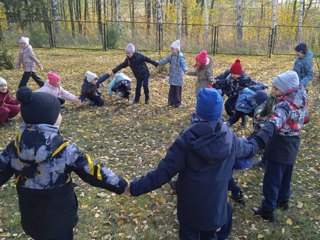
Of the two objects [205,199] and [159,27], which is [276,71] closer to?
[159,27]

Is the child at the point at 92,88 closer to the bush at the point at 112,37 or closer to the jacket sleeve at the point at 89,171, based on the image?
the jacket sleeve at the point at 89,171

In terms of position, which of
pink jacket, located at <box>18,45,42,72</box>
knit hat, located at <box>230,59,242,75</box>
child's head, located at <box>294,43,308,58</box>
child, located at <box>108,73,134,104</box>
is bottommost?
child, located at <box>108,73,134,104</box>

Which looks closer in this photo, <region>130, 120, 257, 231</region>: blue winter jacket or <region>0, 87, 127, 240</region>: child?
<region>0, 87, 127, 240</region>: child

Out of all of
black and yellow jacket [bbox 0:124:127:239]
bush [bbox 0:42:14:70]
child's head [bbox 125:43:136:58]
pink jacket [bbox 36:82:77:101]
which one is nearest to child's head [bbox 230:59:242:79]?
child's head [bbox 125:43:136:58]

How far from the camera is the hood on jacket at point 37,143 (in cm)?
228

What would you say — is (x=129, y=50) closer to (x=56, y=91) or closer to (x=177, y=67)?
(x=177, y=67)

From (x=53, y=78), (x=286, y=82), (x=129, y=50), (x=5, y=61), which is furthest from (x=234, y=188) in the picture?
(x=5, y=61)

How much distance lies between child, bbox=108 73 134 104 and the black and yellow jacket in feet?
21.2

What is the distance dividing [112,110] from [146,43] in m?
11.9

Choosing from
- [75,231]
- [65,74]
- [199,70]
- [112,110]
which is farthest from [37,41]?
[75,231]

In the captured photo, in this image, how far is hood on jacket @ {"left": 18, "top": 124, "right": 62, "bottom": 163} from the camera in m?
2.28

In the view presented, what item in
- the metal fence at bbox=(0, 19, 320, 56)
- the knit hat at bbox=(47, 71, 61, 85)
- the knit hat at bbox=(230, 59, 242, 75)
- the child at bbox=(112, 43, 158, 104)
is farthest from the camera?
the metal fence at bbox=(0, 19, 320, 56)

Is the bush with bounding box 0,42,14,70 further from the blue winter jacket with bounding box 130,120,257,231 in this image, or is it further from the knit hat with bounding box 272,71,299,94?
the blue winter jacket with bounding box 130,120,257,231

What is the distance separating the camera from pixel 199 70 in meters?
7.52
